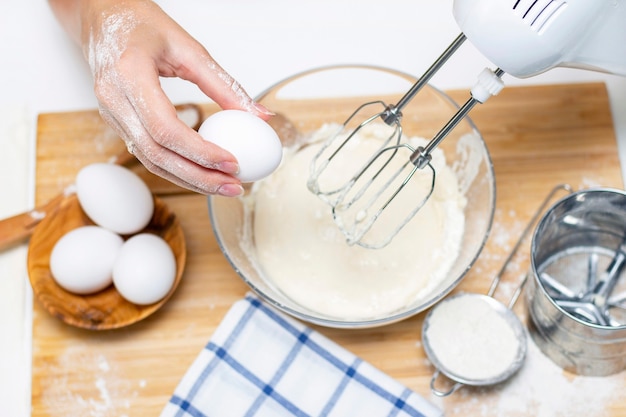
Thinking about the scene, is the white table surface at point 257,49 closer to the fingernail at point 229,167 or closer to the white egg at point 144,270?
the white egg at point 144,270

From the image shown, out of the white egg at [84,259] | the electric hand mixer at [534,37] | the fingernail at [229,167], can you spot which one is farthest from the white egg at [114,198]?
the electric hand mixer at [534,37]

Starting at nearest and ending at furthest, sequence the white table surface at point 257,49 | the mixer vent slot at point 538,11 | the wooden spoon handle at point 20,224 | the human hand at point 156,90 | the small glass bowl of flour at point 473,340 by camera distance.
Result: the mixer vent slot at point 538,11
the human hand at point 156,90
the small glass bowl of flour at point 473,340
the wooden spoon handle at point 20,224
the white table surface at point 257,49

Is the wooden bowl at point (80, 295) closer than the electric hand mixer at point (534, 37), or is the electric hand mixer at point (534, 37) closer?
the electric hand mixer at point (534, 37)

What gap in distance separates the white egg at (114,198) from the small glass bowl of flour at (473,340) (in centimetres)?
47

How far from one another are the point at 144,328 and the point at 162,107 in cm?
43

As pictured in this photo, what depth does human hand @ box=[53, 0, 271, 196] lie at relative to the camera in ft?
2.80

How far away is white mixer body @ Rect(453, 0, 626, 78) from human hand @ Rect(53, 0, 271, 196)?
31cm

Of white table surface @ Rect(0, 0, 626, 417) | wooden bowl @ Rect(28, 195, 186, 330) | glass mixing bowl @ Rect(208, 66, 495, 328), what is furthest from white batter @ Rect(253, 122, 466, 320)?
white table surface @ Rect(0, 0, 626, 417)

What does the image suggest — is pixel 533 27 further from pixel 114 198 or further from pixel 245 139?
pixel 114 198

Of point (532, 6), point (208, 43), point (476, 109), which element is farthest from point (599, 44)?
point (208, 43)

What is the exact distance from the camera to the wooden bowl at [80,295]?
3.63 feet

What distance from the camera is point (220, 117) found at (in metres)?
0.90

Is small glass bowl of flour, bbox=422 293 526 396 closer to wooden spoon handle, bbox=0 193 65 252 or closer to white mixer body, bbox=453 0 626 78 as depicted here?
white mixer body, bbox=453 0 626 78

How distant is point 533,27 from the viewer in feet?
2.47
